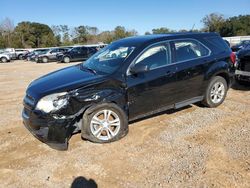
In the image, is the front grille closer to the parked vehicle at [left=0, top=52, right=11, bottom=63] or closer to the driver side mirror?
the driver side mirror

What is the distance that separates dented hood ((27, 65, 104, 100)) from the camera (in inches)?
176

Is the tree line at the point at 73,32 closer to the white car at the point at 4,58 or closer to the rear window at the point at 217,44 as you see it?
the white car at the point at 4,58

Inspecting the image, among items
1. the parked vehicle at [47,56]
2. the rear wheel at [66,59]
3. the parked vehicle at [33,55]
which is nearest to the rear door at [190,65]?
the rear wheel at [66,59]

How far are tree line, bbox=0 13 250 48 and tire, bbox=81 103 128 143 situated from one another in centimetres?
5584

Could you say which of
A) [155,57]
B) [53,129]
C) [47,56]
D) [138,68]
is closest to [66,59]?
[47,56]

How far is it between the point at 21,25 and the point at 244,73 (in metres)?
65.4

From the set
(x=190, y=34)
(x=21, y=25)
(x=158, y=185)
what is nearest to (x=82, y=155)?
(x=158, y=185)

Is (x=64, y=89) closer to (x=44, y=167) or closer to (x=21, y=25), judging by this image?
(x=44, y=167)

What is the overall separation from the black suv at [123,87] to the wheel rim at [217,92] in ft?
0.08

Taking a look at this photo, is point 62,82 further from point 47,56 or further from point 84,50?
point 47,56

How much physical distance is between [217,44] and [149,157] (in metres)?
3.49

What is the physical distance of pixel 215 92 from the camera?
6336 millimetres

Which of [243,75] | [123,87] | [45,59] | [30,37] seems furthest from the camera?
[30,37]

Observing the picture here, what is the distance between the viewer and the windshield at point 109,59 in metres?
5.05
